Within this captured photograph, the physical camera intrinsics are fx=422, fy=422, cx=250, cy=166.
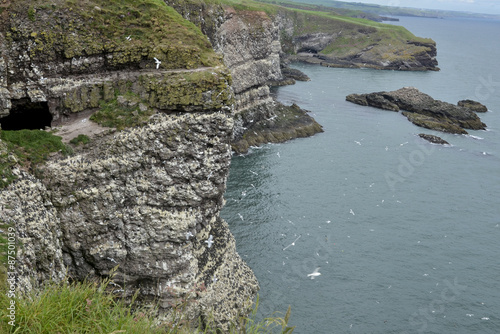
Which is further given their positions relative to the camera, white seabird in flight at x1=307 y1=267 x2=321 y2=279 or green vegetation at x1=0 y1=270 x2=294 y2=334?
white seabird in flight at x1=307 y1=267 x2=321 y2=279

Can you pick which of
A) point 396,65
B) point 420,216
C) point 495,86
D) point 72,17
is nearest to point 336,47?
point 396,65

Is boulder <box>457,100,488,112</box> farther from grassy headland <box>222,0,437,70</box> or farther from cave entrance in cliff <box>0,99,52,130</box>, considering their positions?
cave entrance in cliff <box>0,99,52,130</box>

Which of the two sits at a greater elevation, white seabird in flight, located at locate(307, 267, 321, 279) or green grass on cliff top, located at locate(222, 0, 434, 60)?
green grass on cliff top, located at locate(222, 0, 434, 60)

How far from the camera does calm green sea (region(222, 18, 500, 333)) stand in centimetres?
3055

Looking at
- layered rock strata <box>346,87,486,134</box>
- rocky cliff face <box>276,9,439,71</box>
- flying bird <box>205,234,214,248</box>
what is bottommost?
layered rock strata <box>346,87,486,134</box>

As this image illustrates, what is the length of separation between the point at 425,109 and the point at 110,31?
70907 millimetres

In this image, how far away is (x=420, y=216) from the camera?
145 feet

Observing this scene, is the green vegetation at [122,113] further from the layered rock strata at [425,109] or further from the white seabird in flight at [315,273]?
the layered rock strata at [425,109]

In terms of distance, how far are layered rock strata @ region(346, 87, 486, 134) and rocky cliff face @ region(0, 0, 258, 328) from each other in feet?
199

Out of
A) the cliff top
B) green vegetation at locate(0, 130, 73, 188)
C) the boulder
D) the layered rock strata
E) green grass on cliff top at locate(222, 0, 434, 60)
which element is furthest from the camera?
green grass on cliff top at locate(222, 0, 434, 60)

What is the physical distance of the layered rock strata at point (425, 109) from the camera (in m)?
74.2

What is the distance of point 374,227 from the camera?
4141cm

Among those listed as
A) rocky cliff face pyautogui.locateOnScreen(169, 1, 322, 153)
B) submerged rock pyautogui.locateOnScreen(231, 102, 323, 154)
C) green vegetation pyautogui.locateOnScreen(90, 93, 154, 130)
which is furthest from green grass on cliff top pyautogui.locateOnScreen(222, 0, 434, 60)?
green vegetation pyautogui.locateOnScreen(90, 93, 154, 130)

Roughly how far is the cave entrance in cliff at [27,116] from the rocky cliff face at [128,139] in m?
0.09
